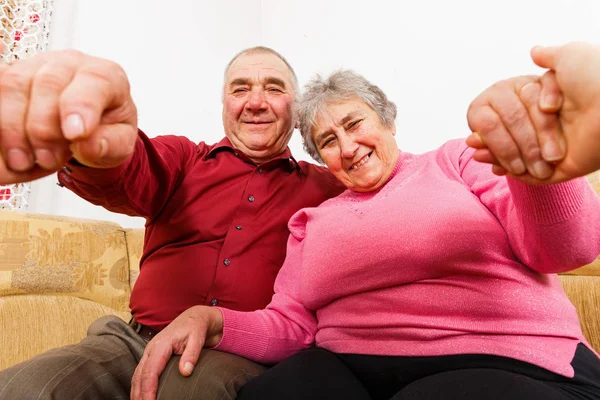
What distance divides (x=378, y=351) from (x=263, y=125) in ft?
2.25

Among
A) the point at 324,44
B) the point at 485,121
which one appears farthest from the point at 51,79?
the point at 324,44

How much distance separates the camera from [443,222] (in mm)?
841

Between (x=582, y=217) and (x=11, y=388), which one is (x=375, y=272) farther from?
(x=11, y=388)

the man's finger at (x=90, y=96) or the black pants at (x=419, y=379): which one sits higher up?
the man's finger at (x=90, y=96)

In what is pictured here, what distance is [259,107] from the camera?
1295 mm

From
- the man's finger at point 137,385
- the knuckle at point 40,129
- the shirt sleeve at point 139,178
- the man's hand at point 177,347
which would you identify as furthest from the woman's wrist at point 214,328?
the knuckle at point 40,129

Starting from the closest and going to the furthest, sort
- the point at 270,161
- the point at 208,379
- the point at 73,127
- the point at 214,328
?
the point at 73,127 → the point at 208,379 → the point at 214,328 → the point at 270,161

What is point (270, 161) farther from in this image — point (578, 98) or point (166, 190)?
point (578, 98)

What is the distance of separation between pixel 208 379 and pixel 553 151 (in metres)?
0.61

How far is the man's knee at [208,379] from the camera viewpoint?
77 centimetres

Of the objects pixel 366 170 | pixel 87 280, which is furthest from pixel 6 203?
pixel 366 170

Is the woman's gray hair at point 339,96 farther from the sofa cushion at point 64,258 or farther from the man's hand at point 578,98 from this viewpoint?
the sofa cushion at point 64,258

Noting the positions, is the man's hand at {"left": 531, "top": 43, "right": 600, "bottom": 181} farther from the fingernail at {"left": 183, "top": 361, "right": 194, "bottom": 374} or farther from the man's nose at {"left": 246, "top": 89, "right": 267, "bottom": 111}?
Answer: the man's nose at {"left": 246, "top": 89, "right": 267, "bottom": 111}

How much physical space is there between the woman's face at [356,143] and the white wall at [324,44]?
160 millimetres
